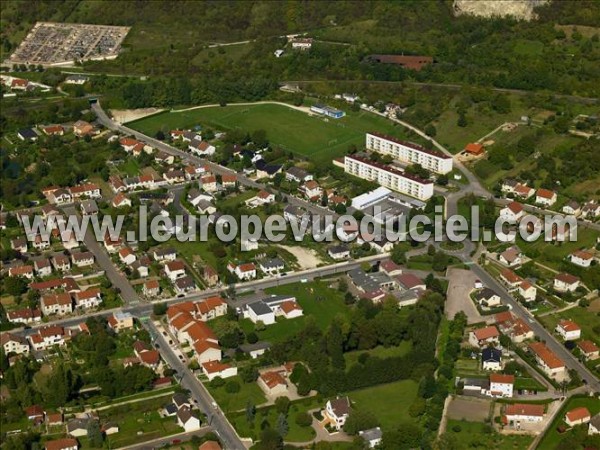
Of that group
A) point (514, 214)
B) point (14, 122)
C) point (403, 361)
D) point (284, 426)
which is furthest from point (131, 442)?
point (14, 122)

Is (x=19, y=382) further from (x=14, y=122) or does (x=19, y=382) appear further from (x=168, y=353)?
(x=14, y=122)

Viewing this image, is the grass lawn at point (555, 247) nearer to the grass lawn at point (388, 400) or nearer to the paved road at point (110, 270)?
the grass lawn at point (388, 400)

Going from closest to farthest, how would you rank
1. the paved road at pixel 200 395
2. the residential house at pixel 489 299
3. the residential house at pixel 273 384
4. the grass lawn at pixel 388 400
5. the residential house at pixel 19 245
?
1. the paved road at pixel 200 395
2. the grass lawn at pixel 388 400
3. the residential house at pixel 273 384
4. the residential house at pixel 489 299
5. the residential house at pixel 19 245

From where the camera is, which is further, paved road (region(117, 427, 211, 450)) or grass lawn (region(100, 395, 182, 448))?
grass lawn (region(100, 395, 182, 448))

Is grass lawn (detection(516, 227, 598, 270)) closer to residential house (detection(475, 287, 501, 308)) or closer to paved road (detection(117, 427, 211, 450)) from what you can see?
residential house (detection(475, 287, 501, 308))

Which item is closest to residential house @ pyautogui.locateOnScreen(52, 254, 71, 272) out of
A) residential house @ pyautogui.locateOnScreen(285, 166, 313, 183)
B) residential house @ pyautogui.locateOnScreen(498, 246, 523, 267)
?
residential house @ pyautogui.locateOnScreen(285, 166, 313, 183)

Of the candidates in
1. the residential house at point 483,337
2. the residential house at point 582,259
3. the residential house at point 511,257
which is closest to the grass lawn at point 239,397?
the residential house at point 483,337
